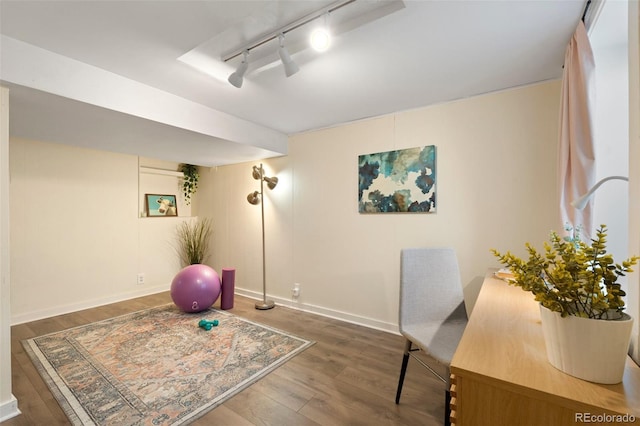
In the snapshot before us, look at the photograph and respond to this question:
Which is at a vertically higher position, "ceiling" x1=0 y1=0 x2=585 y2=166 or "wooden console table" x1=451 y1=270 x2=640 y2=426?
"ceiling" x1=0 y1=0 x2=585 y2=166

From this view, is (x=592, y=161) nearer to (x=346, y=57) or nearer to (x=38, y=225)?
(x=346, y=57)

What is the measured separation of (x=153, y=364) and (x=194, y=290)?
1.08 m

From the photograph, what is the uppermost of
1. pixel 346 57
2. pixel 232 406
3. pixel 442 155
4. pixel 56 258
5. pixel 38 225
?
pixel 346 57

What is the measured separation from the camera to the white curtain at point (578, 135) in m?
1.41

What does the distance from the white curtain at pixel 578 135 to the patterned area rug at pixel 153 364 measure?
7.38 feet

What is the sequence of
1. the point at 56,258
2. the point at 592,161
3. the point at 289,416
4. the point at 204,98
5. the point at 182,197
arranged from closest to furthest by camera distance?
the point at 592,161, the point at 289,416, the point at 204,98, the point at 56,258, the point at 182,197

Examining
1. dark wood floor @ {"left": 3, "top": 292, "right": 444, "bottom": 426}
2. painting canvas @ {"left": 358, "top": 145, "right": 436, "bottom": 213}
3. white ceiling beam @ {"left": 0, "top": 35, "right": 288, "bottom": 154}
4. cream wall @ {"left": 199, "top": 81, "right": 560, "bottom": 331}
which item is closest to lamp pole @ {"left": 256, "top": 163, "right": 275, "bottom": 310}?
cream wall @ {"left": 199, "top": 81, "right": 560, "bottom": 331}

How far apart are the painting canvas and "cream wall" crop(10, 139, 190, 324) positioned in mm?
3474

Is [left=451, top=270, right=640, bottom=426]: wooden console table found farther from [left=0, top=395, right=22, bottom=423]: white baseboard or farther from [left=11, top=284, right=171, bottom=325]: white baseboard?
[left=11, top=284, right=171, bottom=325]: white baseboard

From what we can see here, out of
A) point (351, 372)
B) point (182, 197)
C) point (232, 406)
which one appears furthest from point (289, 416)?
point (182, 197)

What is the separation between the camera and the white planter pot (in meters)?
0.70

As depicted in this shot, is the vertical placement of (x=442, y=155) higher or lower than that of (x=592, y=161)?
higher

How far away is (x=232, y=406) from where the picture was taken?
177 centimetres

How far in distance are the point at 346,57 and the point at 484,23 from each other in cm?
81
